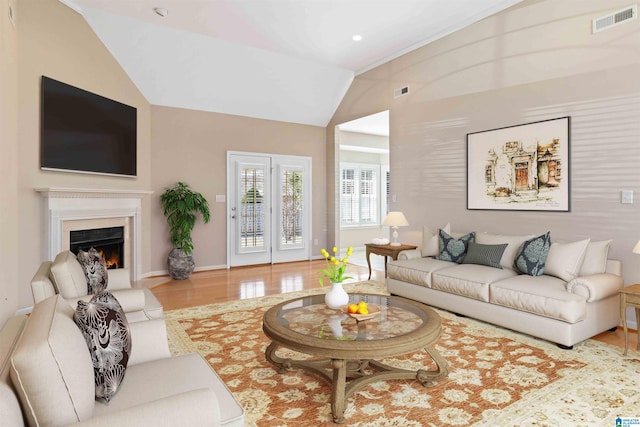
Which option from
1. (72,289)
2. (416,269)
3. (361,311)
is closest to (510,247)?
(416,269)

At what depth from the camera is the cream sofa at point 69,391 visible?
1.11 metres

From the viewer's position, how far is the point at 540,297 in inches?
127

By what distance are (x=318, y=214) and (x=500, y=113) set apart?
429cm

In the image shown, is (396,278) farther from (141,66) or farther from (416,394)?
(141,66)

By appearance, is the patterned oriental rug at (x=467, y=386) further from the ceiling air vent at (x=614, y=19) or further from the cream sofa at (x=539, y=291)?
the ceiling air vent at (x=614, y=19)

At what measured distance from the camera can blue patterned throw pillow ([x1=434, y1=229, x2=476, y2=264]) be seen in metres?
4.50

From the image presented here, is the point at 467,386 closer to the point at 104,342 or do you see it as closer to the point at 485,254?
the point at 485,254

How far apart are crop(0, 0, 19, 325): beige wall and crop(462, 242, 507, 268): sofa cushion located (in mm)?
4127

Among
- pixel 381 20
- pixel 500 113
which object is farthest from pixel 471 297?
pixel 381 20

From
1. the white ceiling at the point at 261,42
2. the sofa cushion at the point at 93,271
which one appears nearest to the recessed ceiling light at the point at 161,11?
the white ceiling at the point at 261,42

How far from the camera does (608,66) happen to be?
148 inches

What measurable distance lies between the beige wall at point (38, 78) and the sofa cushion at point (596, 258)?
5348 mm

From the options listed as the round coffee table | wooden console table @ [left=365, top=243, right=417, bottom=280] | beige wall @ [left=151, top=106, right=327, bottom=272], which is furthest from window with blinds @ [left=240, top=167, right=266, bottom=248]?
the round coffee table

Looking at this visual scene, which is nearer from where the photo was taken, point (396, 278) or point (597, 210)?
point (597, 210)
